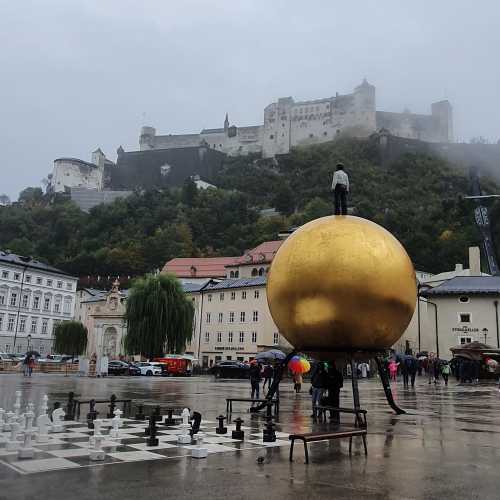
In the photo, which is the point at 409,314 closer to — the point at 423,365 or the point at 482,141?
the point at 423,365

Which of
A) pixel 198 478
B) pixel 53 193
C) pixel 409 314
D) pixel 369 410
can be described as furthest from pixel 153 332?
pixel 53 193

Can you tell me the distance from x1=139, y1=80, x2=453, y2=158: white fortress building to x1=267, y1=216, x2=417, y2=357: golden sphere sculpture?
14303 cm

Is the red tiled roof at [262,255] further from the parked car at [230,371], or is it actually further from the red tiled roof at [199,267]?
the parked car at [230,371]

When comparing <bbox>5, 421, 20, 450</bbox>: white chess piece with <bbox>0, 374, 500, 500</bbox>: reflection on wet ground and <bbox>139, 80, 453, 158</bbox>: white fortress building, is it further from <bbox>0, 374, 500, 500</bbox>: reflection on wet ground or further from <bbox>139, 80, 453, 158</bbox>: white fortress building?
<bbox>139, 80, 453, 158</bbox>: white fortress building

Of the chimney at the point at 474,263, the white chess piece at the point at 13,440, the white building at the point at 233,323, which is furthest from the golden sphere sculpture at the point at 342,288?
the chimney at the point at 474,263

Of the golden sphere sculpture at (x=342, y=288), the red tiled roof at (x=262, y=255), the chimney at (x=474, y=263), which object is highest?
the red tiled roof at (x=262, y=255)

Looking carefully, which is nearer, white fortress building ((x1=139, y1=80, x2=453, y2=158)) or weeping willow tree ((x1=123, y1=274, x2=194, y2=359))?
weeping willow tree ((x1=123, y1=274, x2=194, y2=359))

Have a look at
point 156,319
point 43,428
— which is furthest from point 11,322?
point 43,428

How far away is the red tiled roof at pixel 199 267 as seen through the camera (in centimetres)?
9044

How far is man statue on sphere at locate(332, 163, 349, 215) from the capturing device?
13516 millimetres

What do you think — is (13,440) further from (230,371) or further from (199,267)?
(199,267)

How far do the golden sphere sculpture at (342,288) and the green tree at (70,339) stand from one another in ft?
197

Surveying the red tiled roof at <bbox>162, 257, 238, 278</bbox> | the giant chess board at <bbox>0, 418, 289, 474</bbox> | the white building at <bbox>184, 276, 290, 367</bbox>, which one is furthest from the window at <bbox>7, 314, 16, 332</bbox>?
the giant chess board at <bbox>0, 418, 289, 474</bbox>

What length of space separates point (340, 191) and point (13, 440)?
30.1 ft
